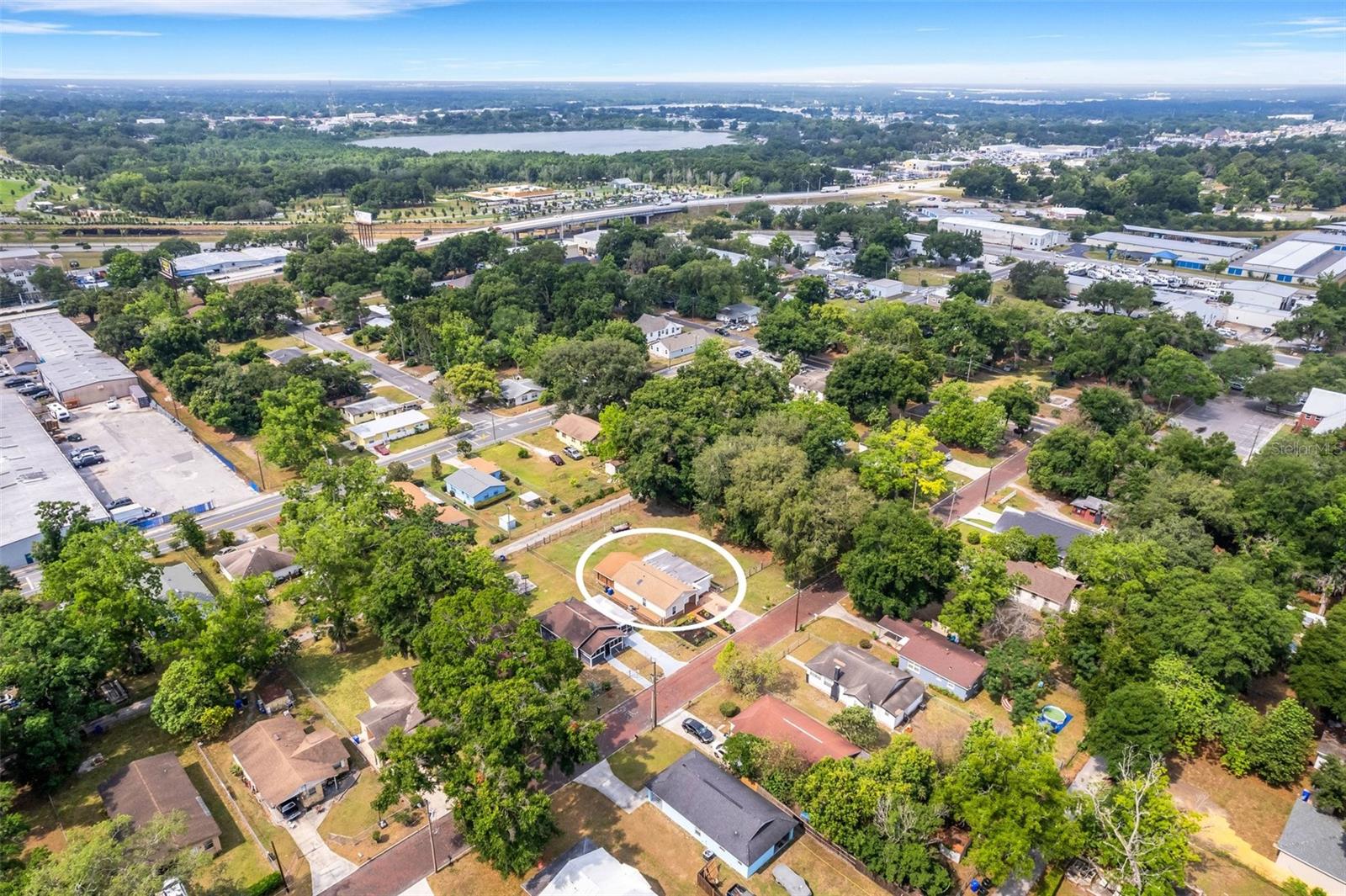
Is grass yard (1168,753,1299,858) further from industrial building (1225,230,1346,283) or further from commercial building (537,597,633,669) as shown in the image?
industrial building (1225,230,1346,283)

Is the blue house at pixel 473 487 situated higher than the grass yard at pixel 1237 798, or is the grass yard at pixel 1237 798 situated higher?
the blue house at pixel 473 487

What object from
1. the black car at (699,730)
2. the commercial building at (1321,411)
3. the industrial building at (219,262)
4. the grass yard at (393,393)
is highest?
the industrial building at (219,262)

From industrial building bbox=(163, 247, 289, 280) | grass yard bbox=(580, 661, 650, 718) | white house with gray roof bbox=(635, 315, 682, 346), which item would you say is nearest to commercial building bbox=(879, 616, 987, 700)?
grass yard bbox=(580, 661, 650, 718)

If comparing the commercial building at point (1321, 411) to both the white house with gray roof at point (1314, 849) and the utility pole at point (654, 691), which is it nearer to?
the white house with gray roof at point (1314, 849)

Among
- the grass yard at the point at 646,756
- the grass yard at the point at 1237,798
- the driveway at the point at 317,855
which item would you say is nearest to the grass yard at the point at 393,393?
the driveway at the point at 317,855

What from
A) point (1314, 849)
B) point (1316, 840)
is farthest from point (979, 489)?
point (1314, 849)

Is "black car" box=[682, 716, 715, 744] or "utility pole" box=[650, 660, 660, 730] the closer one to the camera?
"black car" box=[682, 716, 715, 744]
